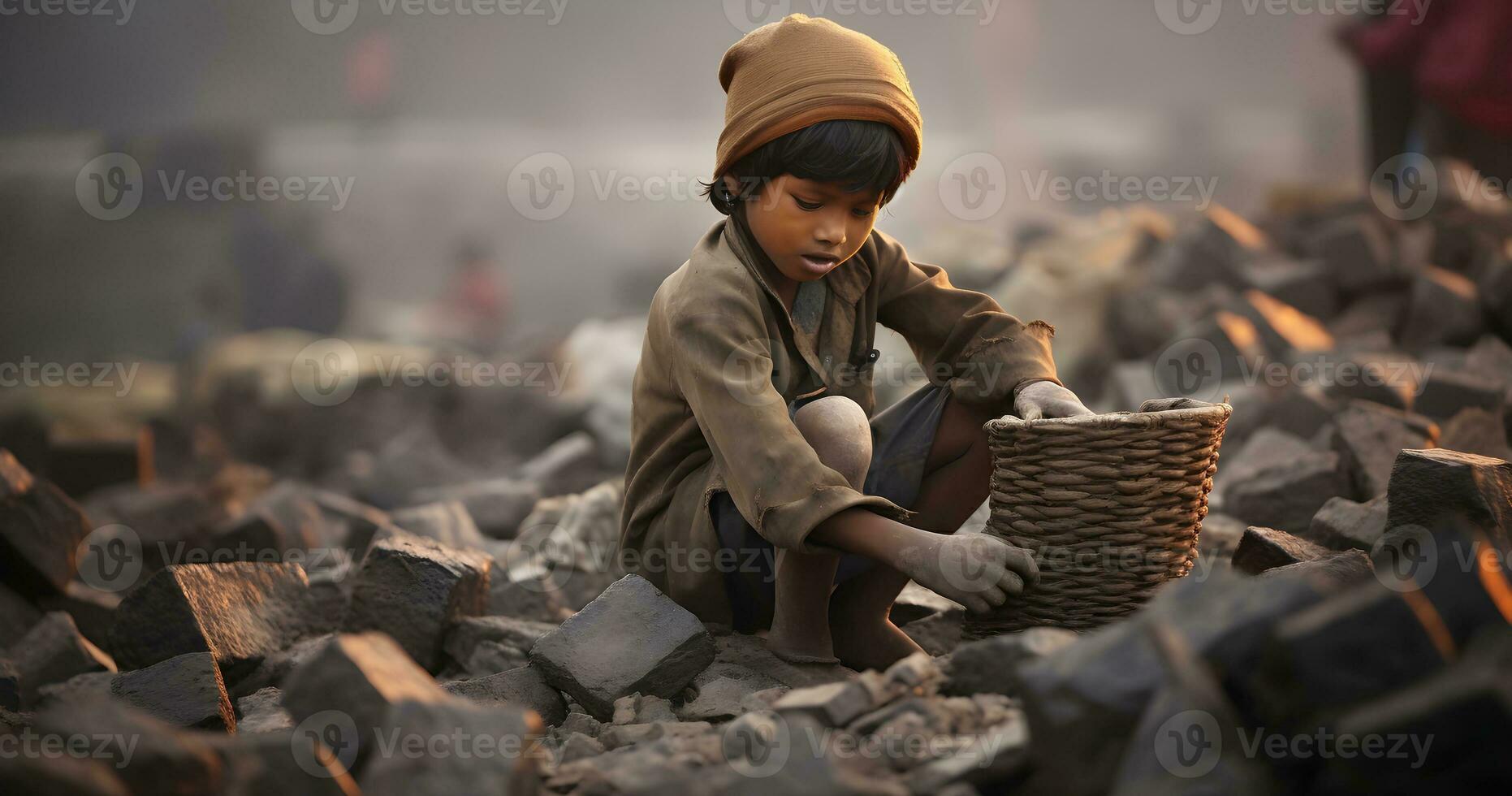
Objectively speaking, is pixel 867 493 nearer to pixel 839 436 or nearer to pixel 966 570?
pixel 839 436

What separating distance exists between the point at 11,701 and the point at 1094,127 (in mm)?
5743

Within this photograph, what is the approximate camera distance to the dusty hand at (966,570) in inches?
71.3

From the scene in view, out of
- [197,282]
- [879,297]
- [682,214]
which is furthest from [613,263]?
[879,297]

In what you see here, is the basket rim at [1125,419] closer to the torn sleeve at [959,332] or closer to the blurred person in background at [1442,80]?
the torn sleeve at [959,332]

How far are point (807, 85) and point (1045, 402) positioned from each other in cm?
74

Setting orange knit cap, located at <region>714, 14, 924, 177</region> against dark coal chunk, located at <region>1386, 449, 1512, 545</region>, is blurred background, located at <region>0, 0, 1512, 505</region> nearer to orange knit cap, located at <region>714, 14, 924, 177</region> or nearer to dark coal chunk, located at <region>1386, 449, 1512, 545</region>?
dark coal chunk, located at <region>1386, 449, 1512, 545</region>

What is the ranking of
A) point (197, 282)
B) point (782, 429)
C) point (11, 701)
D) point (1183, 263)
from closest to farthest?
point (782, 429)
point (11, 701)
point (1183, 263)
point (197, 282)

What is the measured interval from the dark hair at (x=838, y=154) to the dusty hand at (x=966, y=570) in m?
0.66

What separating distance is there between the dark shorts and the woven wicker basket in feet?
0.76

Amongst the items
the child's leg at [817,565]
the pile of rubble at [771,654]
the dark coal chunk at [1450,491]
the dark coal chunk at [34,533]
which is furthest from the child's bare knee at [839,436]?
the dark coal chunk at [34,533]

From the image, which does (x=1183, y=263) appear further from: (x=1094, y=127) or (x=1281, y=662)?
(x=1281, y=662)

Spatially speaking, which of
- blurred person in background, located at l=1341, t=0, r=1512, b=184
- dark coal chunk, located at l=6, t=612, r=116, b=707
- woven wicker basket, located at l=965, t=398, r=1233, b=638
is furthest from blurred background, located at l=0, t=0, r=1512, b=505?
woven wicker basket, located at l=965, t=398, r=1233, b=638

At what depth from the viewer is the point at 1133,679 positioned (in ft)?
4.32

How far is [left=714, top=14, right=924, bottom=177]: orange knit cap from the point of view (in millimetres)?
2006
